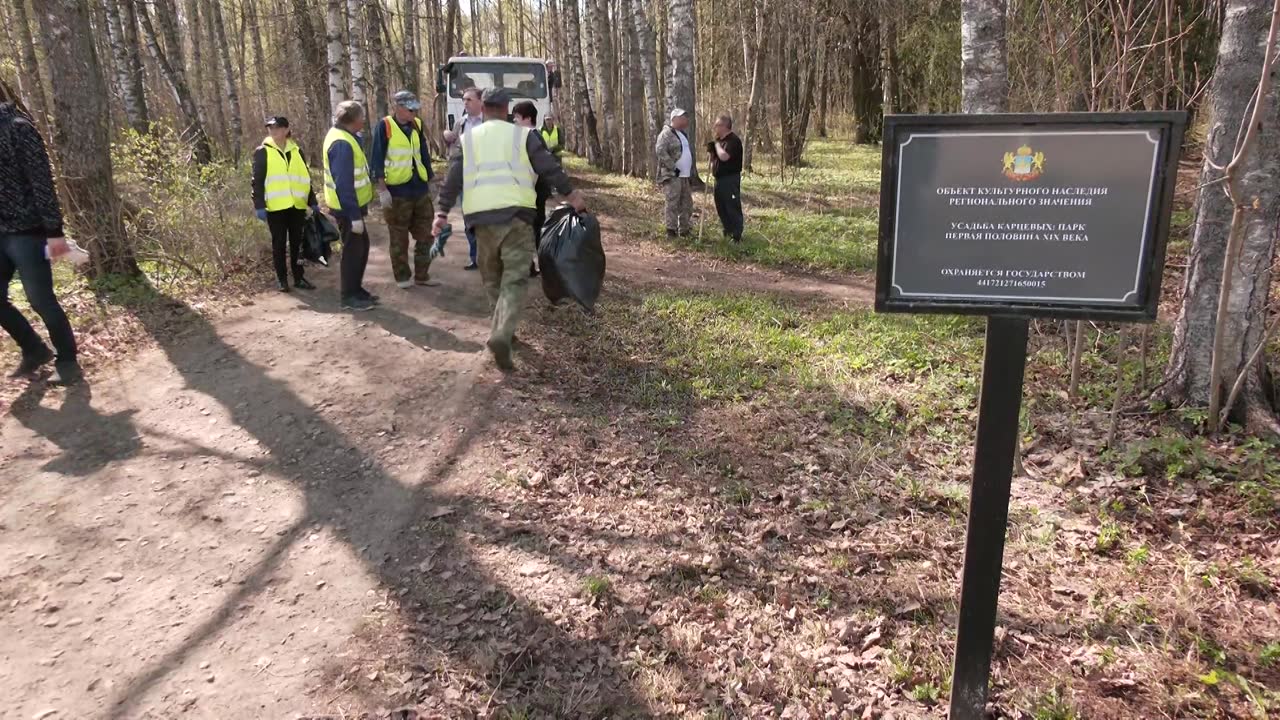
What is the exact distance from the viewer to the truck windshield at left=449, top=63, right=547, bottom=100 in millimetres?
15859

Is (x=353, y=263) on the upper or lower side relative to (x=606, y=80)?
lower

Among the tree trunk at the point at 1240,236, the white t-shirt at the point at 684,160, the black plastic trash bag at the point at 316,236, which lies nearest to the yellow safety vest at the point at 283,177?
the black plastic trash bag at the point at 316,236

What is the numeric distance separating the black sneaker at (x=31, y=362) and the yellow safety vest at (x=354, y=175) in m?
2.36

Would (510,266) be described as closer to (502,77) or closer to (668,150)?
(668,150)

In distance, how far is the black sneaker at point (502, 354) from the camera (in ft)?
18.2

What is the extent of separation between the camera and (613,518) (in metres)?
4.14

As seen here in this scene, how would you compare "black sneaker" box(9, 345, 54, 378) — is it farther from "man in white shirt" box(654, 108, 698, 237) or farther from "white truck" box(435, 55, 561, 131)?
"white truck" box(435, 55, 561, 131)

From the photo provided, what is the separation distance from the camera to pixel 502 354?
5613 millimetres

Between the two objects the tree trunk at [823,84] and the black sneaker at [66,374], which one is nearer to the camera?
the black sneaker at [66,374]

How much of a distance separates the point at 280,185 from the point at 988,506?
669 cm

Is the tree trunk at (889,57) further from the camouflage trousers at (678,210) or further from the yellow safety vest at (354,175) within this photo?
the yellow safety vest at (354,175)

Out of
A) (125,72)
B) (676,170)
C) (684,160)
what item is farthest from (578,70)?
(684,160)

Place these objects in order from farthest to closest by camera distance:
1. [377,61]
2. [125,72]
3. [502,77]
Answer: [377,61], [502,77], [125,72]

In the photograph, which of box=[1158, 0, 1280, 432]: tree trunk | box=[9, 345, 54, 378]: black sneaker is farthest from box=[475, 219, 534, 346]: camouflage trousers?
box=[1158, 0, 1280, 432]: tree trunk
